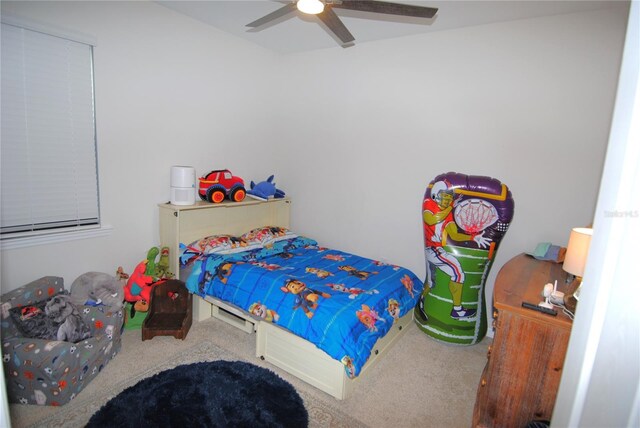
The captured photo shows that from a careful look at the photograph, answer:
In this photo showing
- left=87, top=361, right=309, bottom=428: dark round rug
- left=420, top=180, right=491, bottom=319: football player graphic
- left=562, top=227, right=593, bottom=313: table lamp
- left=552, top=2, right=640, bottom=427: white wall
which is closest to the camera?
left=552, top=2, right=640, bottom=427: white wall

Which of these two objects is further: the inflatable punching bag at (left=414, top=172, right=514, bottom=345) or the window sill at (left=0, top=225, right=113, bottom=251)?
the inflatable punching bag at (left=414, top=172, right=514, bottom=345)

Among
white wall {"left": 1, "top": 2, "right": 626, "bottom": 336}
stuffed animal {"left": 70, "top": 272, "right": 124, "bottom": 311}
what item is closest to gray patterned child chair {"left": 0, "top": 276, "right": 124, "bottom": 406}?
stuffed animal {"left": 70, "top": 272, "right": 124, "bottom": 311}

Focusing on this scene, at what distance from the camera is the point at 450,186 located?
256cm

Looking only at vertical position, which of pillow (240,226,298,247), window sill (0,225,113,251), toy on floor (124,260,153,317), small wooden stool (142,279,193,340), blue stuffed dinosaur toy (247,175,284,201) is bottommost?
small wooden stool (142,279,193,340)

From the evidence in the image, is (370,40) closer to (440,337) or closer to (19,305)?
(440,337)

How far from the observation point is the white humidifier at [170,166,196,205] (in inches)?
115

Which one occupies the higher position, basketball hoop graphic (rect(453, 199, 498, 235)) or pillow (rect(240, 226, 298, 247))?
basketball hoop graphic (rect(453, 199, 498, 235))

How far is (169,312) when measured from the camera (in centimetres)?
287

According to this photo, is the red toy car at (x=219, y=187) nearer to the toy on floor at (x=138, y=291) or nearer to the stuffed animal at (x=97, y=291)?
the toy on floor at (x=138, y=291)

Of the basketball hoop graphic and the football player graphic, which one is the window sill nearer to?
the football player graphic

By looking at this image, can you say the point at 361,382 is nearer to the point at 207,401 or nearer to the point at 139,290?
the point at 207,401

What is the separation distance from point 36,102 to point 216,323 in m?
2.13

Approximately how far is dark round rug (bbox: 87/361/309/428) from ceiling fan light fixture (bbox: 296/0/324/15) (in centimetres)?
233

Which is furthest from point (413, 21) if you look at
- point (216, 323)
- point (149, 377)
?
point (149, 377)
